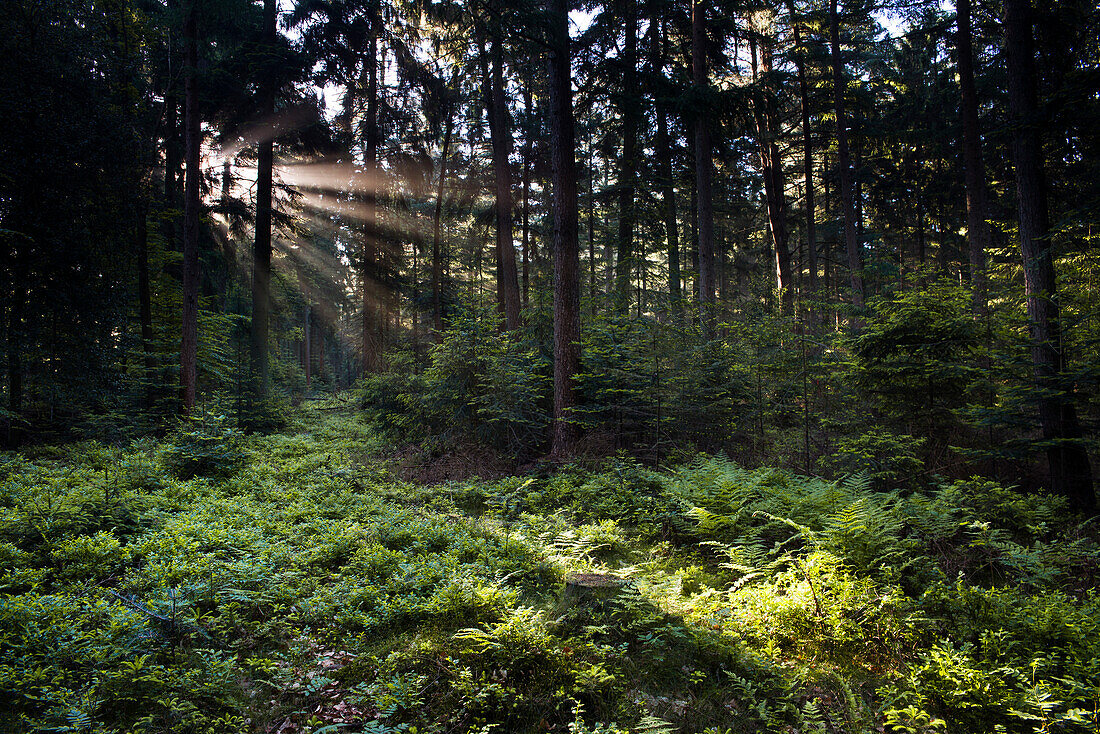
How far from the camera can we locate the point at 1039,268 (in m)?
7.20

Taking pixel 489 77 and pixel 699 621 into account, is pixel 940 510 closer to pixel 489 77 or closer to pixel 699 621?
pixel 699 621

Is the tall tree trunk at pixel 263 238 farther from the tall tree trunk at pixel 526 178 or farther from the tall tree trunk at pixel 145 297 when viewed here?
the tall tree trunk at pixel 526 178

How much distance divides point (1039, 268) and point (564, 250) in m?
7.60

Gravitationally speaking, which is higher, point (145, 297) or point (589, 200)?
point (589, 200)

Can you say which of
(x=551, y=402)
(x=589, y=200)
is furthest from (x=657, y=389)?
(x=589, y=200)

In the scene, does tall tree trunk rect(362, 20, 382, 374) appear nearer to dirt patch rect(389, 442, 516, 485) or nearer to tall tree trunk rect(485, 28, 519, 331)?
tall tree trunk rect(485, 28, 519, 331)

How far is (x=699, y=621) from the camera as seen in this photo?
3.80 metres

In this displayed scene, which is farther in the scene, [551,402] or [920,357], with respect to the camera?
[551,402]

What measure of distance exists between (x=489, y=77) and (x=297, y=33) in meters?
6.94

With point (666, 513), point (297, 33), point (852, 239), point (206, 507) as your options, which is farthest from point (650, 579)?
point (297, 33)

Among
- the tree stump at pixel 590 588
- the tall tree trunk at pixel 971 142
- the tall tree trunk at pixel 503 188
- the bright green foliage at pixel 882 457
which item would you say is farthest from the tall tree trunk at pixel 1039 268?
the tall tree trunk at pixel 503 188

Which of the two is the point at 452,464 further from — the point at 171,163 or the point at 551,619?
the point at 171,163

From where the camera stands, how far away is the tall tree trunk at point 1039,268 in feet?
21.6

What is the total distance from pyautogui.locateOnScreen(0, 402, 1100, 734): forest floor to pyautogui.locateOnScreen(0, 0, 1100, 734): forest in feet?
0.11
